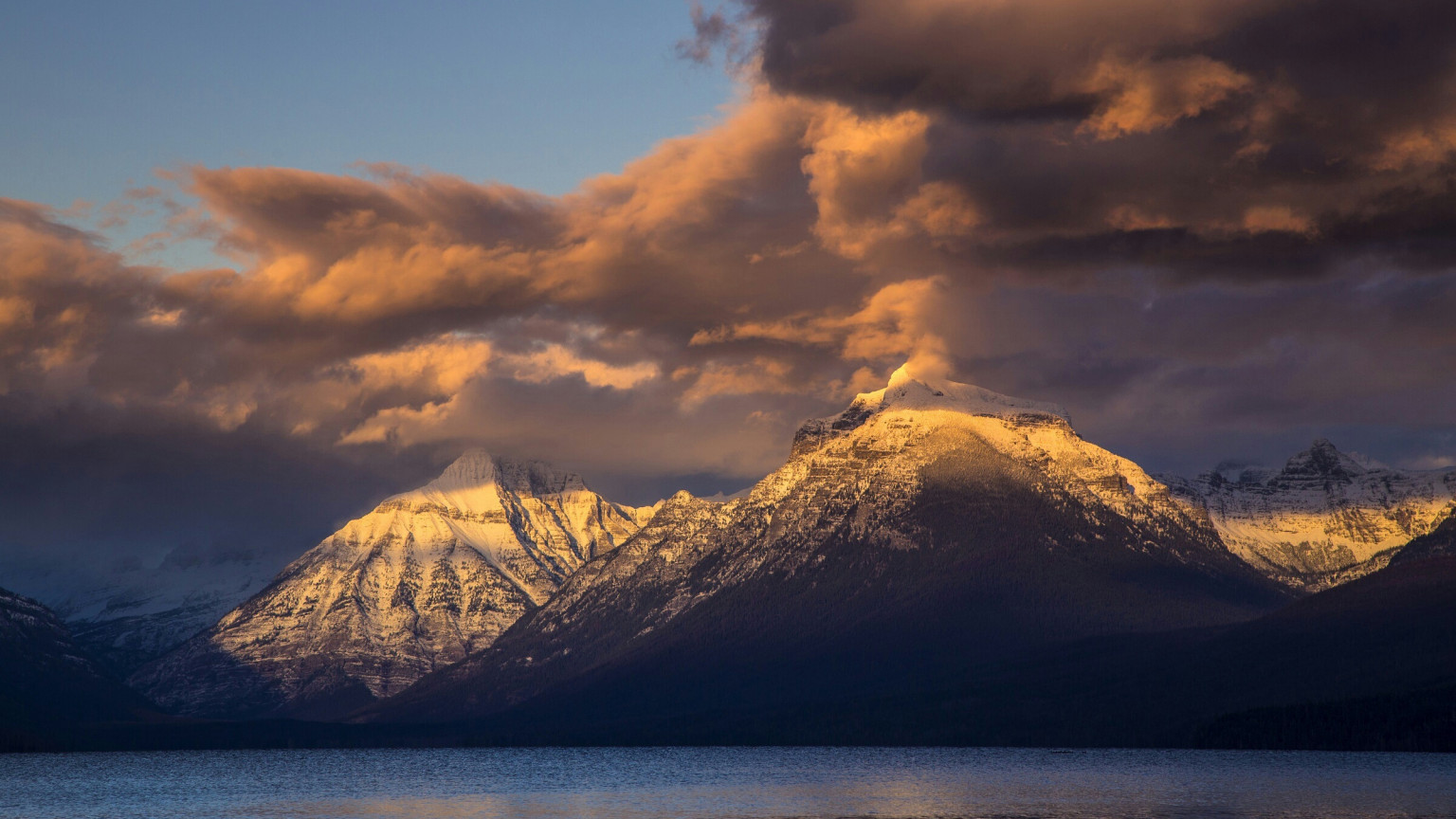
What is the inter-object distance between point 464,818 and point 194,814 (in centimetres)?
3645

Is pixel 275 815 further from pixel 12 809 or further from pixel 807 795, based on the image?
pixel 807 795

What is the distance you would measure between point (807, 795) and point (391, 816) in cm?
5274

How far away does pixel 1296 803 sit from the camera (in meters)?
168

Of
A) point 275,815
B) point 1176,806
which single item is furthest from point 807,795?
point 275,815

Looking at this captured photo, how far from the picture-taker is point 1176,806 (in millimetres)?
167375

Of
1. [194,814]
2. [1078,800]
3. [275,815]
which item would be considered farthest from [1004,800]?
[194,814]

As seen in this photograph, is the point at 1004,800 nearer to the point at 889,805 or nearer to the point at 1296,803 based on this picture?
the point at 889,805

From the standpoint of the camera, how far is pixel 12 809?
7643 inches

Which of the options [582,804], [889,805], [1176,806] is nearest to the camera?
[1176,806]

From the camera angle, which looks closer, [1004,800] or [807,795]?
[1004,800]

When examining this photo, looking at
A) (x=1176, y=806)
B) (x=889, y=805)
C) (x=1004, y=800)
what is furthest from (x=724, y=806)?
(x=1176, y=806)

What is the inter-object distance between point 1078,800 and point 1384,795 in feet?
112

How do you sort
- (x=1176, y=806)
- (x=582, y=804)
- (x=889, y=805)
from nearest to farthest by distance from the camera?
(x=1176, y=806) → (x=889, y=805) → (x=582, y=804)

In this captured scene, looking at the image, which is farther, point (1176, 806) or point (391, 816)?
point (391, 816)
